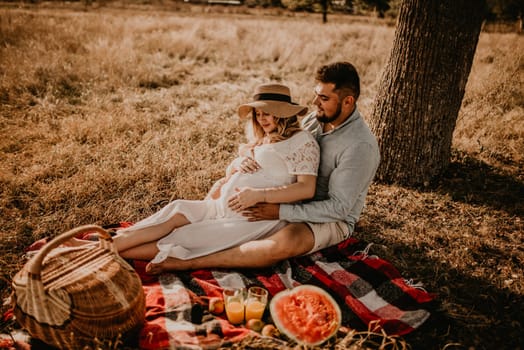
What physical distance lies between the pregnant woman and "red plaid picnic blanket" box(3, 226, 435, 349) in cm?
20

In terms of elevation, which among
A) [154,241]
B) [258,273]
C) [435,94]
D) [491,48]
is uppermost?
[491,48]

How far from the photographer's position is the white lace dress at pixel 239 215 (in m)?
3.24

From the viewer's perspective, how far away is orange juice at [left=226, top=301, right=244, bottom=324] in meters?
2.61

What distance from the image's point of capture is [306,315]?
2.52 m

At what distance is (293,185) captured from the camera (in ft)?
10.6

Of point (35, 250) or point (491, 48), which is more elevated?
point (491, 48)

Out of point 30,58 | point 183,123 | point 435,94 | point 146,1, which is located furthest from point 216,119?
point 146,1

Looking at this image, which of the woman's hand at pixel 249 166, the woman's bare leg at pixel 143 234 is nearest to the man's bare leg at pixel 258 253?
the woman's bare leg at pixel 143 234

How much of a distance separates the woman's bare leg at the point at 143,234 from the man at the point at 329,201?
0.28 metres

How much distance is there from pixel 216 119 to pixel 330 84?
12.2ft

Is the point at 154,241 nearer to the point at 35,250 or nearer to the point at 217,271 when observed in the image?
the point at 217,271

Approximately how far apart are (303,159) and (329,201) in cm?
45

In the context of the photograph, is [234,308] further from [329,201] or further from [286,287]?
A: [329,201]

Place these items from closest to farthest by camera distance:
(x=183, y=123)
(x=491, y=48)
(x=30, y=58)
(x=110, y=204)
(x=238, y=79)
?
(x=110, y=204), (x=183, y=123), (x=30, y=58), (x=238, y=79), (x=491, y=48)
